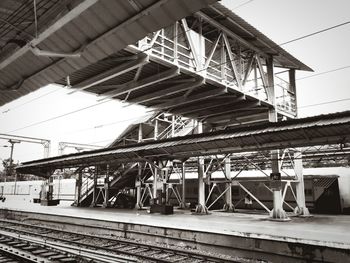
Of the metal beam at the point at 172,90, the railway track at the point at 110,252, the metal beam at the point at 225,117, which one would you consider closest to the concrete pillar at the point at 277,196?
the metal beam at the point at 225,117

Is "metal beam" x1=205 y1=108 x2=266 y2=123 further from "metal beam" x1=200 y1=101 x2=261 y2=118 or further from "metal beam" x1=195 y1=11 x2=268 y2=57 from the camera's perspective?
"metal beam" x1=195 y1=11 x2=268 y2=57

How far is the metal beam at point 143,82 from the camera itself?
1214cm

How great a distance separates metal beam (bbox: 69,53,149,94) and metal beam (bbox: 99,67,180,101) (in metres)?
1.29

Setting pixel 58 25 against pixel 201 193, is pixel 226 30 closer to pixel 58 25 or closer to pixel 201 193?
pixel 201 193

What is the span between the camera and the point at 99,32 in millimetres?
4805

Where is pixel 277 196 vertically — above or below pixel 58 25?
below

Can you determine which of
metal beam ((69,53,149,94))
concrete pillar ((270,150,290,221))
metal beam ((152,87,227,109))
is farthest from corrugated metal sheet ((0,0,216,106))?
concrete pillar ((270,150,290,221))

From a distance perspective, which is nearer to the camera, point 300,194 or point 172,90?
point 172,90

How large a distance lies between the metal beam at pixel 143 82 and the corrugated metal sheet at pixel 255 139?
10.2 feet

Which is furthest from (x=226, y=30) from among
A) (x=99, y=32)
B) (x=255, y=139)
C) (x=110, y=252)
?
(x=110, y=252)

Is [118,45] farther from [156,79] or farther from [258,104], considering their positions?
[258,104]

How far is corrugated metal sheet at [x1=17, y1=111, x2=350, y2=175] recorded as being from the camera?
10.3 metres

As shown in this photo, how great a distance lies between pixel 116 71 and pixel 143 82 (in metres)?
1.70

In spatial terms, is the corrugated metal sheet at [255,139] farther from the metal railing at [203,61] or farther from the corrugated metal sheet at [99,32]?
the corrugated metal sheet at [99,32]
